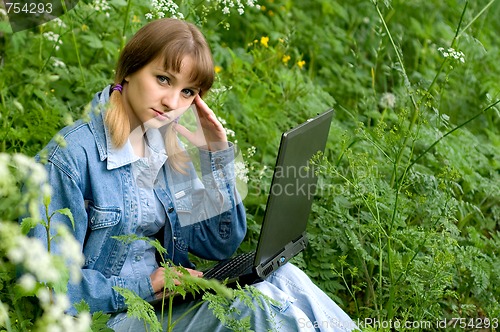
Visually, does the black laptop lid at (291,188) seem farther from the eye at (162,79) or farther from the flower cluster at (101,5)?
the flower cluster at (101,5)

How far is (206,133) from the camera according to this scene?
2.71 m

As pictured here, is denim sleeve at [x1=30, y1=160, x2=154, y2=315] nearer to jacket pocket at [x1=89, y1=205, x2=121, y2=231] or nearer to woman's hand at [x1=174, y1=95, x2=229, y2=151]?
jacket pocket at [x1=89, y1=205, x2=121, y2=231]

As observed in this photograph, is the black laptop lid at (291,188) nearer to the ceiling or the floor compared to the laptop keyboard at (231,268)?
nearer to the ceiling

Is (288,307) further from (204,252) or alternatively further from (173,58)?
(173,58)

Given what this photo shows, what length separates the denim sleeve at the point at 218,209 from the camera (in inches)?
108

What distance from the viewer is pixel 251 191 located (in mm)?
3584

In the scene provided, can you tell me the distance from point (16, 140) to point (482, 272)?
6.21 ft

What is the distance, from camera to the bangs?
251 centimetres

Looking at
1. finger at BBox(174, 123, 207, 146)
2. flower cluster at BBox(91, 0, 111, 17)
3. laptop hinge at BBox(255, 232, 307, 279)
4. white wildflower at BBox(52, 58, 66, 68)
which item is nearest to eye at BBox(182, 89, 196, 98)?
finger at BBox(174, 123, 207, 146)

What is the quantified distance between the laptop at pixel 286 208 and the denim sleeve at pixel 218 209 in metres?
0.08

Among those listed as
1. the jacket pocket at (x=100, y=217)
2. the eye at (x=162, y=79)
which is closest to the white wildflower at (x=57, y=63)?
the eye at (x=162, y=79)

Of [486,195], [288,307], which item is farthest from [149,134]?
[486,195]

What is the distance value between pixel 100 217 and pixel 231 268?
1.69 feet

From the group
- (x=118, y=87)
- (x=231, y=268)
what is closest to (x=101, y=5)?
(x=118, y=87)
